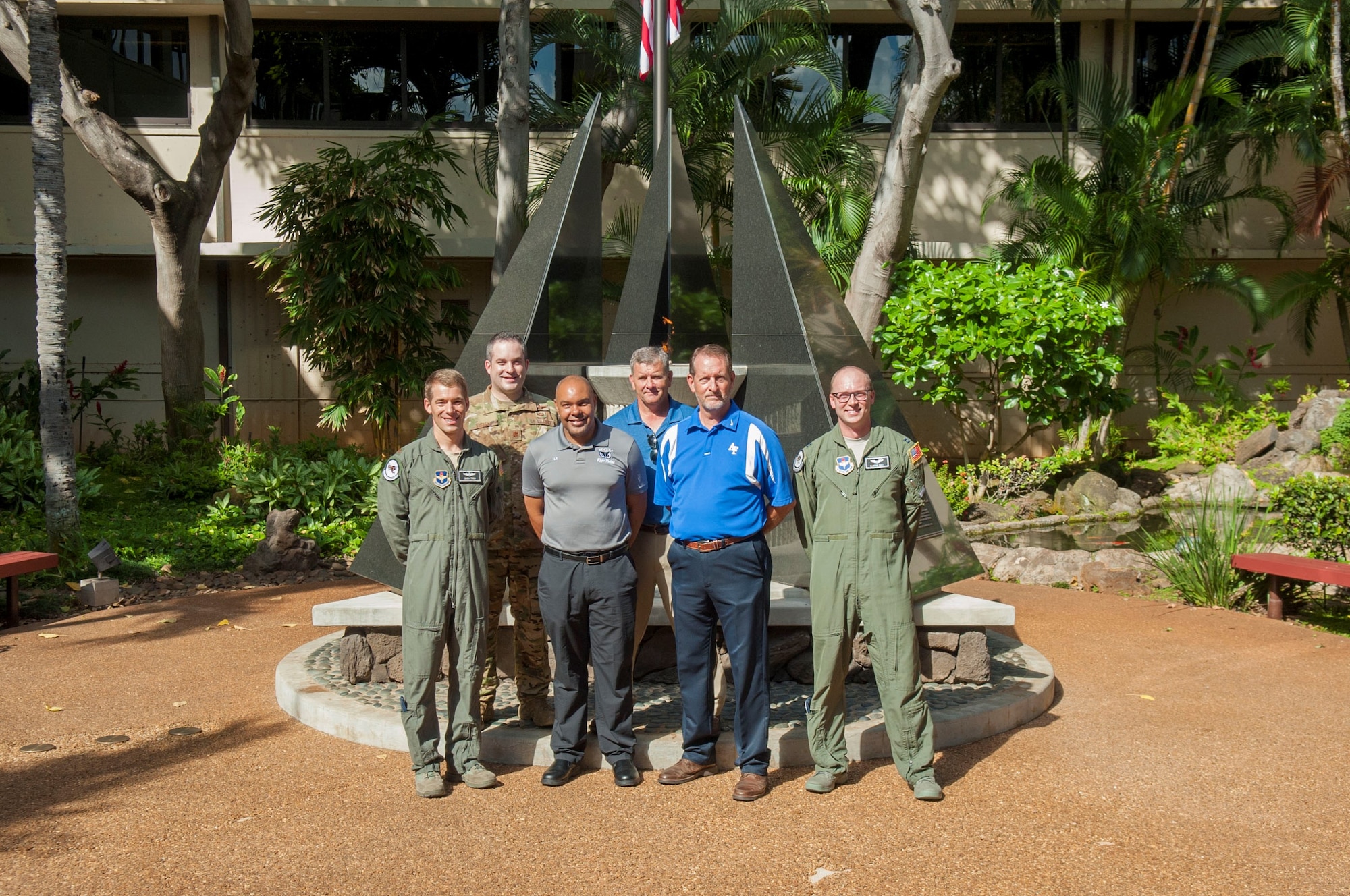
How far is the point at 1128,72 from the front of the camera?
15.0 meters

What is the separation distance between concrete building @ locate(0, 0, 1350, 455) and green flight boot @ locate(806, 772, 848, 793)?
37.6ft

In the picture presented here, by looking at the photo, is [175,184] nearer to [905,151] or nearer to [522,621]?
[905,151]

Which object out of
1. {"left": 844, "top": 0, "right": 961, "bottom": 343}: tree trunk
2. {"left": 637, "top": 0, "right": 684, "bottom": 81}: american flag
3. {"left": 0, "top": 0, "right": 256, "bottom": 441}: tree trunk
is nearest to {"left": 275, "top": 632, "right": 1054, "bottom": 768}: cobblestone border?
{"left": 637, "top": 0, "right": 684, "bottom": 81}: american flag

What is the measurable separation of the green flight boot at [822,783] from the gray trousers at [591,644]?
0.68 meters

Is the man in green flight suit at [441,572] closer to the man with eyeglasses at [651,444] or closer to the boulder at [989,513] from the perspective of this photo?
the man with eyeglasses at [651,444]

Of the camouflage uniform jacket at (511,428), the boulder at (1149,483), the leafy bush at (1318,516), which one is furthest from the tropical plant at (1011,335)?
the camouflage uniform jacket at (511,428)

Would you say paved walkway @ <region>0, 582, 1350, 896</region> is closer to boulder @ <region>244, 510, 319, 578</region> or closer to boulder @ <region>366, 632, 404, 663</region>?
boulder @ <region>366, 632, 404, 663</region>

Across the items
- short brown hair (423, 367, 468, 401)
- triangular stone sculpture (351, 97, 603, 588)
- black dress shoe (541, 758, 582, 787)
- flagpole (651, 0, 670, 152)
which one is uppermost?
flagpole (651, 0, 670, 152)

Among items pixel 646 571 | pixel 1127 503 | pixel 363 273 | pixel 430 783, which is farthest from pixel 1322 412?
pixel 430 783

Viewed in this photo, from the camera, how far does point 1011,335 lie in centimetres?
1087

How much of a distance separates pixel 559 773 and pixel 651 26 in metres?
5.24

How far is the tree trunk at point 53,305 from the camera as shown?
337 inches

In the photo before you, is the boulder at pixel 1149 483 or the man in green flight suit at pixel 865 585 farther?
the boulder at pixel 1149 483

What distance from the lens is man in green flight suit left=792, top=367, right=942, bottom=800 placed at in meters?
4.13
